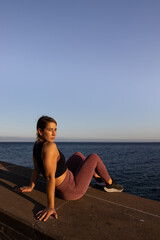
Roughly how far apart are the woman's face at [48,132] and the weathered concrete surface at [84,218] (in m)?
1.04

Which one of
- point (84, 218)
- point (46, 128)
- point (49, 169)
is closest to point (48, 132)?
point (46, 128)

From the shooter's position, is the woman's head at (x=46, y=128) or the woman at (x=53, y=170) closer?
the woman at (x=53, y=170)

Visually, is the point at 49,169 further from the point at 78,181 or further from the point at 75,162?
the point at 75,162

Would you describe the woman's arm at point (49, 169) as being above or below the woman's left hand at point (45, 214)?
above

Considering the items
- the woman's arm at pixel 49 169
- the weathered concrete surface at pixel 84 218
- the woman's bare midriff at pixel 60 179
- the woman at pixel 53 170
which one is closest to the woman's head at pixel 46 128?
the woman at pixel 53 170

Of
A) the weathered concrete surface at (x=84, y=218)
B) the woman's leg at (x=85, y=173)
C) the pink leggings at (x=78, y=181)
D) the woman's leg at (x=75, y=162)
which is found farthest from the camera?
the woman's leg at (x=75, y=162)

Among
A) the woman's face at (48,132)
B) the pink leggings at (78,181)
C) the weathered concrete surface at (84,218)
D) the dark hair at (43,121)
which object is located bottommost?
the weathered concrete surface at (84,218)

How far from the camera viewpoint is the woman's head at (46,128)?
95.0 inches

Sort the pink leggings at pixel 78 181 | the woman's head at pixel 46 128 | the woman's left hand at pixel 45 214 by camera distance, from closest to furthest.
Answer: the woman's left hand at pixel 45 214 → the woman's head at pixel 46 128 → the pink leggings at pixel 78 181

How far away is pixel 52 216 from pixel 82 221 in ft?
1.37

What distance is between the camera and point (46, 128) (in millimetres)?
2414

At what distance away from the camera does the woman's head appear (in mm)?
2414

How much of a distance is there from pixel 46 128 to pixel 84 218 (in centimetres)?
134

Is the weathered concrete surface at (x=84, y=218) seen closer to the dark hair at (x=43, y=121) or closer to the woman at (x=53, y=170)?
the woman at (x=53, y=170)
